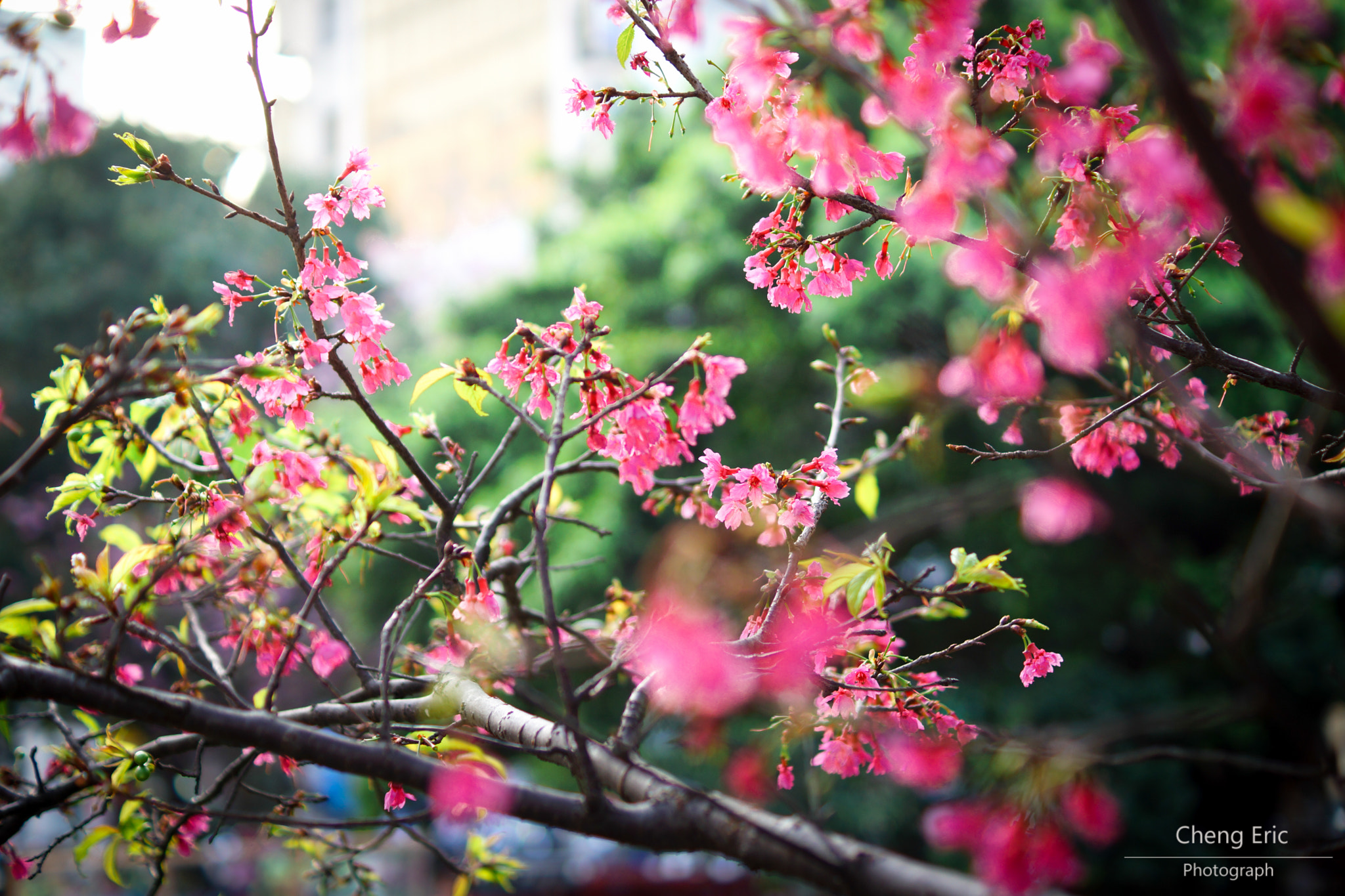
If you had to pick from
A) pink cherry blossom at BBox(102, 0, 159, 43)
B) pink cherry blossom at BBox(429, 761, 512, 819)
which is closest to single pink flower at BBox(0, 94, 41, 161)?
pink cherry blossom at BBox(102, 0, 159, 43)

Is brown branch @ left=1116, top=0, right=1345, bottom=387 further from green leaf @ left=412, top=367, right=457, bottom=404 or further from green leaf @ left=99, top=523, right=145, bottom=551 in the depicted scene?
green leaf @ left=99, top=523, right=145, bottom=551

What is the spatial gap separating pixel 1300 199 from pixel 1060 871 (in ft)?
2.47

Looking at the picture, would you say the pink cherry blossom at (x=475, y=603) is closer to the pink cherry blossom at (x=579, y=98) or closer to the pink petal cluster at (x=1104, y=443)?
the pink cherry blossom at (x=579, y=98)

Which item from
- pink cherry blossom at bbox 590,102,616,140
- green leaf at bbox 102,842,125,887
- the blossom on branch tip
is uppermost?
the blossom on branch tip

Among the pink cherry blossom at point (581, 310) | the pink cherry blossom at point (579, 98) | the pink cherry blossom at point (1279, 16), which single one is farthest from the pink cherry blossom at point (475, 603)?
the pink cherry blossom at point (1279, 16)

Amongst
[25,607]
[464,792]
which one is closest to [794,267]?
[464,792]

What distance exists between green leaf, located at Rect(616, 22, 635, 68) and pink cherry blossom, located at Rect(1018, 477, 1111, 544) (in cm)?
114

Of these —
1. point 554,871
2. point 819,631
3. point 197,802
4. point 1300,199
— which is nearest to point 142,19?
point 197,802

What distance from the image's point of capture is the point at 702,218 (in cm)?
677

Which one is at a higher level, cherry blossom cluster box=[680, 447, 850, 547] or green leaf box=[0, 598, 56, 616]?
cherry blossom cluster box=[680, 447, 850, 547]

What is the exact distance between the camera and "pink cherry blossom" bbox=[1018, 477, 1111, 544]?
35.4 inches

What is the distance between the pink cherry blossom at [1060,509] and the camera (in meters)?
0.90

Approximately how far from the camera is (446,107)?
95.2 feet

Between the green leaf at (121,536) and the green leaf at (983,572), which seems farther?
the green leaf at (121,536)
